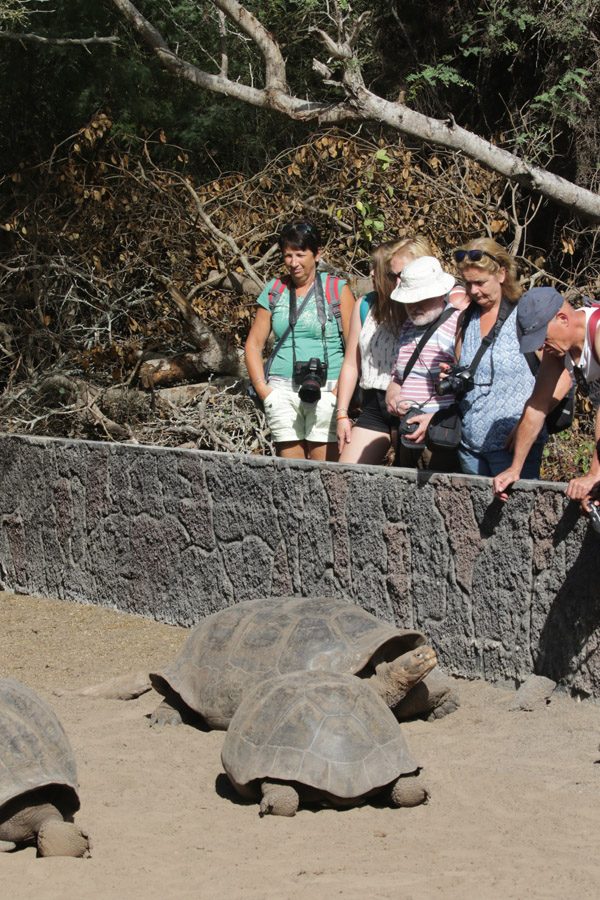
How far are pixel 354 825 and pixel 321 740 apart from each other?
342mm

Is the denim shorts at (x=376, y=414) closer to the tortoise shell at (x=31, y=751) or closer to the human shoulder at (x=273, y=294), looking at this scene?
the human shoulder at (x=273, y=294)

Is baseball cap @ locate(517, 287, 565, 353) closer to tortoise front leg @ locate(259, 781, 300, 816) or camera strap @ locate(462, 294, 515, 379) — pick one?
camera strap @ locate(462, 294, 515, 379)

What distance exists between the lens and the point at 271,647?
454cm

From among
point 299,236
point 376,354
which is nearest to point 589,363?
point 376,354

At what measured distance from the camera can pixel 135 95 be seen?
1052cm

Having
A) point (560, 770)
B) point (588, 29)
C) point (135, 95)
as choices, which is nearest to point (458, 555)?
point (560, 770)

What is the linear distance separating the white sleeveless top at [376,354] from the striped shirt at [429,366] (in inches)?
8.3

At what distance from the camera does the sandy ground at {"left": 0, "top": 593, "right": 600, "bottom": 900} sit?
A: 3.27 m

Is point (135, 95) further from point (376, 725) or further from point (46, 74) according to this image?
point (376, 725)

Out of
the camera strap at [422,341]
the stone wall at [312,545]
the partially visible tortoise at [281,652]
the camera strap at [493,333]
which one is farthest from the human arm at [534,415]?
the partially visible tortoise at [281,652]

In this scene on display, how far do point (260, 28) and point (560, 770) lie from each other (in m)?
6.66

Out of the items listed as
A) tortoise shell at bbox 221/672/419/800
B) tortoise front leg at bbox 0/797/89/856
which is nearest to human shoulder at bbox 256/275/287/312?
tortoise shell at bbox 221/672/419/800

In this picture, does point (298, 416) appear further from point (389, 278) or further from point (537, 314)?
point (537, 314)

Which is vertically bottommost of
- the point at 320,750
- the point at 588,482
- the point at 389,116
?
the point at 320,750
